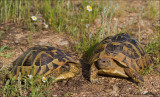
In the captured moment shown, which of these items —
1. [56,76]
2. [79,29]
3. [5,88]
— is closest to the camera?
[5,88]

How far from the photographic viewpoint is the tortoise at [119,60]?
144 inches

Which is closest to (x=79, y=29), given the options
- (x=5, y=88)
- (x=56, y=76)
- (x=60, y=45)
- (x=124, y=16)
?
(x=60, y=45)

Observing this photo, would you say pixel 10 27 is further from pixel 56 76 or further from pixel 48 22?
pixel 56 76

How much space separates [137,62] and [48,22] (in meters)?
2.77

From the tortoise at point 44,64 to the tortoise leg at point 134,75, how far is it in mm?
902

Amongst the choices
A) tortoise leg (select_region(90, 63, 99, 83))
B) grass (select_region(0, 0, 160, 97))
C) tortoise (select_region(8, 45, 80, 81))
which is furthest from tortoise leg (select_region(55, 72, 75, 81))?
grass (select_region(0, 0, 160, 97))

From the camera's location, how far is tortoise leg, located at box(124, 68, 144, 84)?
352 centimetres

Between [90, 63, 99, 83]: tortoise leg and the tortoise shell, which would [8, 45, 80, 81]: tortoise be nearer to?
the tortoise shell

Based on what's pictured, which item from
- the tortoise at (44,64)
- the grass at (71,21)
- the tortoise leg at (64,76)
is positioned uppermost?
the grass at (71,21)

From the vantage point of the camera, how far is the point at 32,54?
3.70m

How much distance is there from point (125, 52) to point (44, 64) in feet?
4.47

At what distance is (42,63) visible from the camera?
11.9 ft

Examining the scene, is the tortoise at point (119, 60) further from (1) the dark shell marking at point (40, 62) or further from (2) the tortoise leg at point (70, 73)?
(1) the dark shell marking at point (40, 62)

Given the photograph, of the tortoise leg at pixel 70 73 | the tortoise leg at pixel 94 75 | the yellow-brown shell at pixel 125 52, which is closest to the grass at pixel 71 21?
the yellow-brown shell at pixel 125 52
